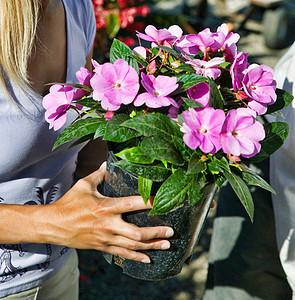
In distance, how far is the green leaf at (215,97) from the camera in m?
0.92

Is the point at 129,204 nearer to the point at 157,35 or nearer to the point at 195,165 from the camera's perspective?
the point at 195,165

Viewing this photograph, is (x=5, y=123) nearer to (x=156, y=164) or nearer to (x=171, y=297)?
(x=156, y=164)

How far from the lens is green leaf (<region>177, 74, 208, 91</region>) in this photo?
3.05 ft

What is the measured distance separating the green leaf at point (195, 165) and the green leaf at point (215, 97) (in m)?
0.11

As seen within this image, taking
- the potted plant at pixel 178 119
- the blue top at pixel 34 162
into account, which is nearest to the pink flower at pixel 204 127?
the potted plant at pixel 178 119

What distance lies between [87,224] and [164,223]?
0.18m

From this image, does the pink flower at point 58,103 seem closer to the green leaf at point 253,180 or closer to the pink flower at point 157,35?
the pink flower at point 157,35

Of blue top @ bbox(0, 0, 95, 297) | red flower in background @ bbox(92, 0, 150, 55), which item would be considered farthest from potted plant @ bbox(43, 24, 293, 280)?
red flower in background @ bbox(92, 0, 150, 55)

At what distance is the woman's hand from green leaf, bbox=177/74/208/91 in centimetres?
27

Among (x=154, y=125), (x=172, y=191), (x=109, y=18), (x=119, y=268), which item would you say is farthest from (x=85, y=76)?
(x=109, y=18)

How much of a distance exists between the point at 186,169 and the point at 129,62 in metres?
0.27

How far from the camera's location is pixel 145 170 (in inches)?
37.5

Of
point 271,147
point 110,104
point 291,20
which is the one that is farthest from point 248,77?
point 291,20

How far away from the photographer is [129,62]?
1.01 meters
